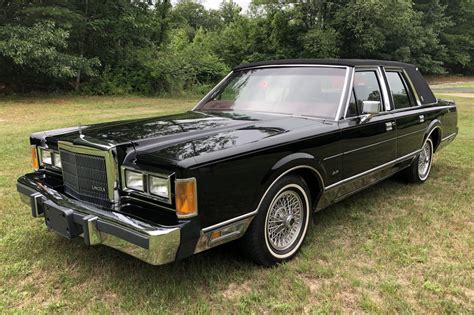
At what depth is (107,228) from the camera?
2.63 m

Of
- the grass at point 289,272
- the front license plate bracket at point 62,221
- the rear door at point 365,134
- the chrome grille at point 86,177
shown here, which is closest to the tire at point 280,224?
the grass at point 289,272

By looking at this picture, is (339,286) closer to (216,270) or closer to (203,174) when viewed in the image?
(216,270)

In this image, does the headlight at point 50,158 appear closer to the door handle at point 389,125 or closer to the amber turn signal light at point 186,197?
the amber turn signal light at point 186,197

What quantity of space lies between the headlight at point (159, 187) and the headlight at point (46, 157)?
1380 millimetres

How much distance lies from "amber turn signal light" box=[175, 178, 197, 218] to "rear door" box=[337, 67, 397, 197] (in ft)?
5.89

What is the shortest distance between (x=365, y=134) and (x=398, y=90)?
51.0 inches

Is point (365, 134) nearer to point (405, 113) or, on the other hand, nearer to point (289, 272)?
Result: point (405, 113)

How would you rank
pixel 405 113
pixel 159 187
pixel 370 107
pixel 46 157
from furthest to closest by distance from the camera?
pixel 405 113
pixel 370 107
pixel 46 157
pixel 159 187

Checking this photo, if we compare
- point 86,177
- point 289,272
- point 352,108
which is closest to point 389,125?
point 352,108

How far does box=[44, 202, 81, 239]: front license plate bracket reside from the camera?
2781 mm

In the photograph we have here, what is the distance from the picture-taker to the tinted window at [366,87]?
4.15 metres

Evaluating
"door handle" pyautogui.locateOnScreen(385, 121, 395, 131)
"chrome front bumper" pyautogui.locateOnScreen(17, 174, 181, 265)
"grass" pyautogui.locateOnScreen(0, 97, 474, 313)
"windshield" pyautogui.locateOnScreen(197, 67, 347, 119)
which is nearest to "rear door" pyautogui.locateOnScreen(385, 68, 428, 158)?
"door handle" pyautogui.locateOnScreen(385, 121, 395, 131)

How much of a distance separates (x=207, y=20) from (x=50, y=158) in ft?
239

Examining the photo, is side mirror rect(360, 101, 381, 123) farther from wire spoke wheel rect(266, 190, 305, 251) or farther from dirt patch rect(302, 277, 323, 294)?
dirt patch rect(302, 277, 323, 294)
